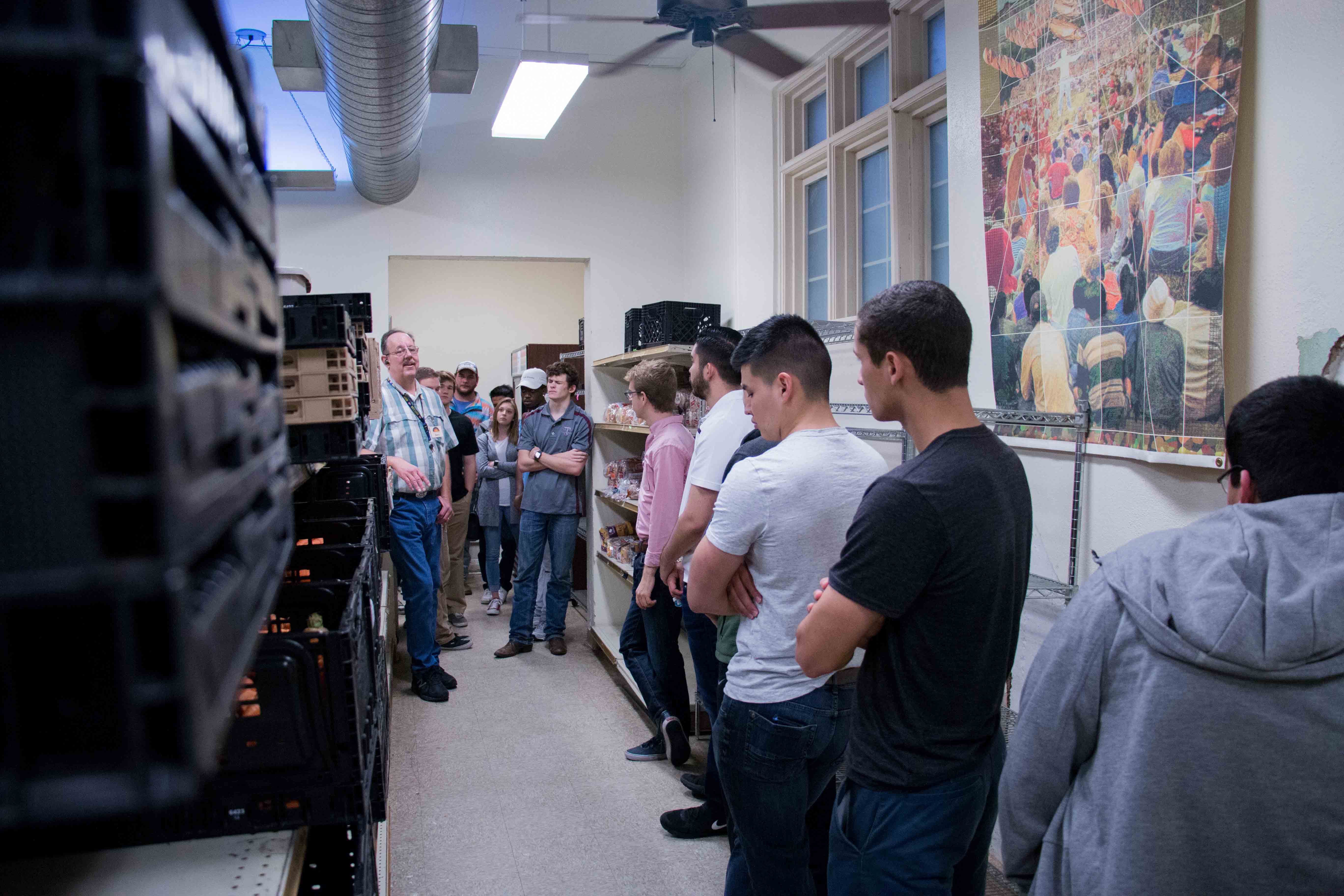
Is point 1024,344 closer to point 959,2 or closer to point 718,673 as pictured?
point 959,2

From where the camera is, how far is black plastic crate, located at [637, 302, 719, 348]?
16.9 ft

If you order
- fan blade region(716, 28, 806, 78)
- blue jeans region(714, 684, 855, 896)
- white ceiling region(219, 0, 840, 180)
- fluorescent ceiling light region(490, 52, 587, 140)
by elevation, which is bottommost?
blue jeans region(714, 684, 855, 896)

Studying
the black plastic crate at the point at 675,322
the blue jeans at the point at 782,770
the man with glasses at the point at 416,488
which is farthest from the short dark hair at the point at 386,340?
the blue jeans at the point at 782,770

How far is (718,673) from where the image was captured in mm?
3508

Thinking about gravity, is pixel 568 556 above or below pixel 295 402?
below

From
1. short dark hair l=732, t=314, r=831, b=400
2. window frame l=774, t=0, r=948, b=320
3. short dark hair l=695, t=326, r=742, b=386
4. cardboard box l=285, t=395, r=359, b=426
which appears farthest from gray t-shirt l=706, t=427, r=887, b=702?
window frame l=774, t=0, r=948, b=320

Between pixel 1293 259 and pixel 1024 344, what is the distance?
3.03ft

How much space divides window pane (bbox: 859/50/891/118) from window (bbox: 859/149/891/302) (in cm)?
24

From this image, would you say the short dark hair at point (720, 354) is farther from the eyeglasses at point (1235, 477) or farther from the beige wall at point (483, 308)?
the beige wall at point (483, 308)

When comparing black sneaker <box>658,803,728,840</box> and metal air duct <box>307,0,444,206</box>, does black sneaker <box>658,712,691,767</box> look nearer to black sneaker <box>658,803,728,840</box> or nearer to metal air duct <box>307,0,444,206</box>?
black sneaker <box>658,803,728,840</box>

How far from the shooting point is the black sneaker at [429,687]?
5.15 m

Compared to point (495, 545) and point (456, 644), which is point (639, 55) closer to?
point (456, 644)

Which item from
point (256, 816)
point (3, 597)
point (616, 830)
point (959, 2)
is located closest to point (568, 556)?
point (616, 830)

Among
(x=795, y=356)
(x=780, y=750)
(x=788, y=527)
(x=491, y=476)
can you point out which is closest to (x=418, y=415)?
(x=491, y=476)
